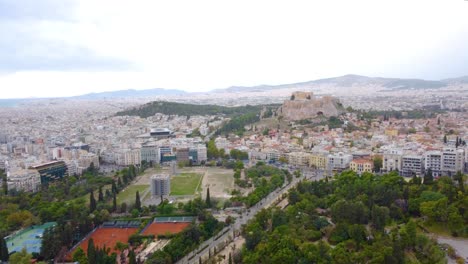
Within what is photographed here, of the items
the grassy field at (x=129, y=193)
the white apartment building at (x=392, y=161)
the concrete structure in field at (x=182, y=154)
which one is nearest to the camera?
the grassy field at (x=129, y=193)

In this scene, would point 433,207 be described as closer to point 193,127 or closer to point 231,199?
point 231,199

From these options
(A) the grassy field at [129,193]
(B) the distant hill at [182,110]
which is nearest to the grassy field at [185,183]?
(A) the grassy field at [129,193]

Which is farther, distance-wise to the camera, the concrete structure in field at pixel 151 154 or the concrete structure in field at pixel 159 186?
the concrete structure in field at pixel 151 154

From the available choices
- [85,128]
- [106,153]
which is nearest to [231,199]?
[106,153]

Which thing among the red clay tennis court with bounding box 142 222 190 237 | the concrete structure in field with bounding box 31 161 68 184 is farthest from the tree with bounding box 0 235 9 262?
the concrete structure in field with bounding box 31 161 68 184

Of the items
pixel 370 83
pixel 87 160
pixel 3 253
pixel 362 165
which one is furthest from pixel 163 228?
pixel 370 83

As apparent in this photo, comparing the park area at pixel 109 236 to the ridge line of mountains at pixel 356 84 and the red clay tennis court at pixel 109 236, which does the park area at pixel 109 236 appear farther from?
the ridge line of mountains at pixel 356 84

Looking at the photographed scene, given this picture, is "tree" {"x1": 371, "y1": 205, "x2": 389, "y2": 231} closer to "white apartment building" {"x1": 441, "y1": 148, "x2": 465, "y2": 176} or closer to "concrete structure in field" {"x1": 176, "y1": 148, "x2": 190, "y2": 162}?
"white apartment building" {"x1": 441, "y1": 148, "x2": 465, "y2": 176}
